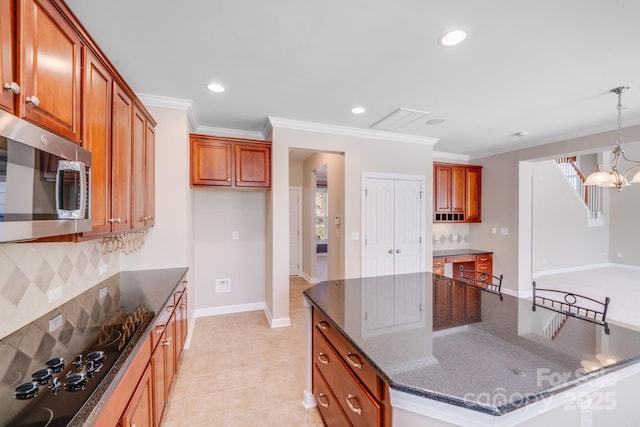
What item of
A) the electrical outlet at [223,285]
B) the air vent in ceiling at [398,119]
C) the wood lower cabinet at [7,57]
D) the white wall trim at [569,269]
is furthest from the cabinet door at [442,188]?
the wood lower cabinet at [7,57]

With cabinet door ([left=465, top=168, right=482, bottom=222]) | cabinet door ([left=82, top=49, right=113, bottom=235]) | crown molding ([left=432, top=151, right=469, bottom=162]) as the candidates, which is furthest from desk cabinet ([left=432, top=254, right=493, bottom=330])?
crown molding ([left=432, top=151, right=469, bottom=162])

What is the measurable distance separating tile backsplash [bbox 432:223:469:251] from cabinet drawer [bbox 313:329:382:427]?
164 inches

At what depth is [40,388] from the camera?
3.02ft

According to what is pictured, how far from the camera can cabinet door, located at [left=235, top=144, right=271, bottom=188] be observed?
3.41 m

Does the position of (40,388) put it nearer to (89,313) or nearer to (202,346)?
(89,313)

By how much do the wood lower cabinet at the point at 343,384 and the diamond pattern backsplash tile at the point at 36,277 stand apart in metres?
1.62

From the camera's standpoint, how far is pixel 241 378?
2.41m

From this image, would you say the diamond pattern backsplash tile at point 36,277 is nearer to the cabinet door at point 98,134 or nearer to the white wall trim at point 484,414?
the cabinet door at point 98,134

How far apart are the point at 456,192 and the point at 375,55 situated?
384cm

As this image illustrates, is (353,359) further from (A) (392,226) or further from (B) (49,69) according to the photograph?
(A) (392,226)

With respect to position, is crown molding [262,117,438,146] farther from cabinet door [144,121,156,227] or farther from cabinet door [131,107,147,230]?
cabinet door [131,107,147,230]

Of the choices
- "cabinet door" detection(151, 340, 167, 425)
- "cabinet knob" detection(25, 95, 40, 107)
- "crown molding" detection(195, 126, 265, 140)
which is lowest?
"cabinet door" detection(151, 340, 167, 425)

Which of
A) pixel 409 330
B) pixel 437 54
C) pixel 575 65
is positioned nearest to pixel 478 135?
pixel 575 65

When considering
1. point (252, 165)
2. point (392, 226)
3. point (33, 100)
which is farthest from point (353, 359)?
point (392, 226)
